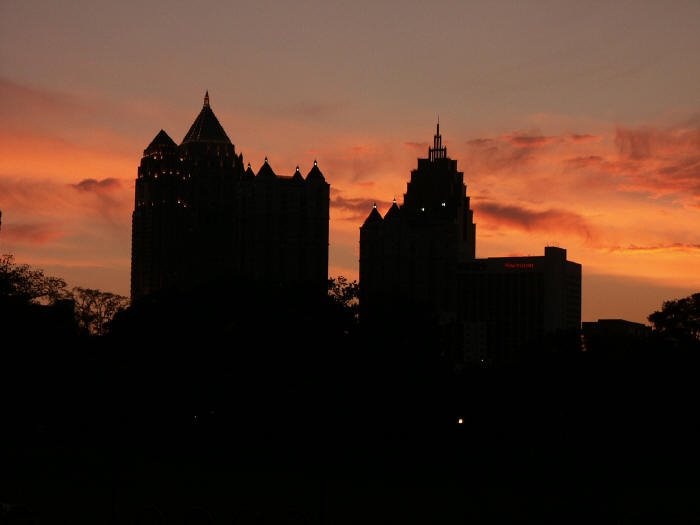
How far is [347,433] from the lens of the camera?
86125mm

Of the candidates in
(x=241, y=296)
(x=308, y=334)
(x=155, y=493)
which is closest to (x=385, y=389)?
(x=308, y=334)

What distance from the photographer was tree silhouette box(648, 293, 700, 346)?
391ft

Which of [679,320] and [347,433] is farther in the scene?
[679,320]

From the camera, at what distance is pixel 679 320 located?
393ft

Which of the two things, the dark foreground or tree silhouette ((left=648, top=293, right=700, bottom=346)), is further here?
tree silhouette ((left=648, top=293, right=700, bottom=346))

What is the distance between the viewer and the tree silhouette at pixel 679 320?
119 meters

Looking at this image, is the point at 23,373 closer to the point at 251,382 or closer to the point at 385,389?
the point at 251,382

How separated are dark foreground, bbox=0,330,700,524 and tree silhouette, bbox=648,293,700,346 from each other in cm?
1199

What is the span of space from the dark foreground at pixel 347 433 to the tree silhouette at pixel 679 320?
11993 mm

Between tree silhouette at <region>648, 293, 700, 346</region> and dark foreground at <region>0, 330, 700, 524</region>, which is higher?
tree silhouette at <region>648, 293, 700, 346</region>

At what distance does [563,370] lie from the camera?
109438mm

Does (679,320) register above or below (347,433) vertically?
above

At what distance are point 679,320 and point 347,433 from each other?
4531 cm

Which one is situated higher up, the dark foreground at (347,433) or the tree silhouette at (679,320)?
the tree silhouette at (679,320)
